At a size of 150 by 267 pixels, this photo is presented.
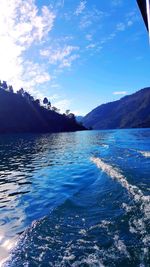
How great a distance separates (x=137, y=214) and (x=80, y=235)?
3.55 metres

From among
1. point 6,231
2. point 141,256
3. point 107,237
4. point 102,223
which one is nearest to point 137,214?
point 102,223

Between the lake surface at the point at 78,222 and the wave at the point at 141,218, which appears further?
the wave at the point at 141,218

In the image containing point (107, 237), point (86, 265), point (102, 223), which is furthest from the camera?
point (102, 223)

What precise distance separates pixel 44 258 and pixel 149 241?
4.15m

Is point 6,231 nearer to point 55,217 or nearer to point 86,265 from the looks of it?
point 55,217

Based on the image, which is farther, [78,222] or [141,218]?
[78,222]

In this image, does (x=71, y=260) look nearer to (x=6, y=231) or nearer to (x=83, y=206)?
(x=6, y=231)

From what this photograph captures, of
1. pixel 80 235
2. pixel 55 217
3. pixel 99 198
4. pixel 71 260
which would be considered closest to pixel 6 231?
pixel 55 217

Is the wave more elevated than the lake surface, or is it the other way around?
the wave

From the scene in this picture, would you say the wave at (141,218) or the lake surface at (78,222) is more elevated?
the wave at (141,218)

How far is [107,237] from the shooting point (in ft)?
38.6

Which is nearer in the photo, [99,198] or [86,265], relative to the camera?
[86,265]

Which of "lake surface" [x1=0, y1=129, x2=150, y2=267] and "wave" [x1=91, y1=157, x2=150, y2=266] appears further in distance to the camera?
"wave" [x1=91, y1=157, x2=150, y2=266]

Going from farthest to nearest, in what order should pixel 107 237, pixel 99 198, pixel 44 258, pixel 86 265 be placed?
pixel 99 198
pixel 107 237
pixel 44 258
pixel 86 265
